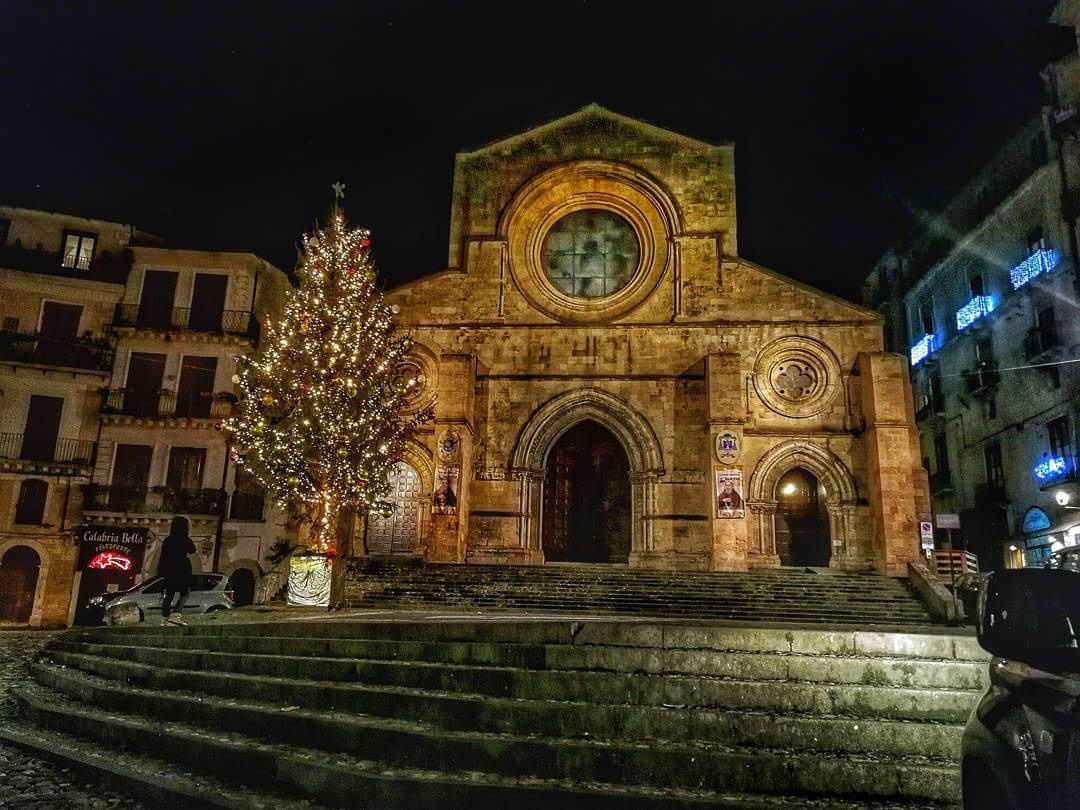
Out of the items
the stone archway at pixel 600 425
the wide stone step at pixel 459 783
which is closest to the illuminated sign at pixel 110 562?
the stone archway at pixel 600 425

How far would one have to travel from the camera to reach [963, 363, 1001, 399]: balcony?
A: 77.7 feet

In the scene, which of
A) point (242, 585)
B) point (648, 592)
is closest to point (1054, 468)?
point (648, 592)

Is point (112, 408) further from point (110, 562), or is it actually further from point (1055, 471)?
point (1055, 471)

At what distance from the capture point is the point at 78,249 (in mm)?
23453

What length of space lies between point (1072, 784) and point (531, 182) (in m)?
20.0

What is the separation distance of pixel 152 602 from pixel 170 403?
897 centimetres

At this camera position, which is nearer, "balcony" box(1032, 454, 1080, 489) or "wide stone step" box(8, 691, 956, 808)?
"wide stone step" box(8, 691, 956, 808)

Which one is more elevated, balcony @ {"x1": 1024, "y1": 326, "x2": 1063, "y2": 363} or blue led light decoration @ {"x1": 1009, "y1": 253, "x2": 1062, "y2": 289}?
blue led light decoration @ {"x1": 1009, "y1": 253, "x2": 1062, "y2": 289}

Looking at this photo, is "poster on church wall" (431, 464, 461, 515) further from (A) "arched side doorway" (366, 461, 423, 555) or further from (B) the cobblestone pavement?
(B) the cobblestone pavement

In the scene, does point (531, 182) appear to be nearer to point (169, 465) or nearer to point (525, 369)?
point (525, 369)

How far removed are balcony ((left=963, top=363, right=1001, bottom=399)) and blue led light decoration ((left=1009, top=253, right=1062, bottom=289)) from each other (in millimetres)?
2884

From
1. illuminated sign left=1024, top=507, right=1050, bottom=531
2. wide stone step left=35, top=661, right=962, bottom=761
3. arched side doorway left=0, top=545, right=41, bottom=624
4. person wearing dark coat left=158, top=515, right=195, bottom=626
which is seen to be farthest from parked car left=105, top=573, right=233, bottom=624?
illuminated sign left=1024, top=507, right=1050, bottom=531

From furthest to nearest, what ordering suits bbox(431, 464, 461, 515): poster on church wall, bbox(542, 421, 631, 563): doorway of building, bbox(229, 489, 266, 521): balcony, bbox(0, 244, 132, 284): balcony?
bbox(0, 244, 132, 284): balcony, bbox(229, 489, 266, 521): balcony, bbox(542, 421, 631, 563): doorway of building, bbox(431, 464, 461, 515): poster on church wall

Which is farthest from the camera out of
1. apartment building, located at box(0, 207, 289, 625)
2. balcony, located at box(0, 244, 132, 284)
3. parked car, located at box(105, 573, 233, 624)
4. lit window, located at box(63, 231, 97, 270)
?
lit window, located at box(63, 231, 97, 270)
